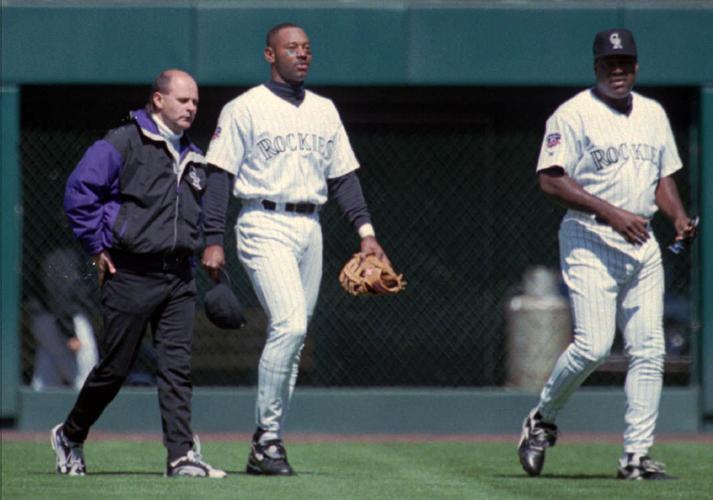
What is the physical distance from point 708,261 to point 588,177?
468 centimetres

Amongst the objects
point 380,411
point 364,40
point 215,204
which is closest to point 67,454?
point 215,204

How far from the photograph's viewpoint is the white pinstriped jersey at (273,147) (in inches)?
328

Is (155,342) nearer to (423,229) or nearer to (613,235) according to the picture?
(613,235)

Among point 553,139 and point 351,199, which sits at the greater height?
point 553,139

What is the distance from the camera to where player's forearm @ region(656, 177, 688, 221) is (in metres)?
8.63

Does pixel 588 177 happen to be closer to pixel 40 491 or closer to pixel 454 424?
pixel 40 491

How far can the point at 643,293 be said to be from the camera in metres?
8.58

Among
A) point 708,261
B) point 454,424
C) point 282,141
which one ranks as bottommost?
point 454,424

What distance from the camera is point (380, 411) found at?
1288 centimetres

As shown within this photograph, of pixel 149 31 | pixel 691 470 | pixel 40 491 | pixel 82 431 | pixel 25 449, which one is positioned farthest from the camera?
pixel 149 31

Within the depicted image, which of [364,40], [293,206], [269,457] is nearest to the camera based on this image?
[269,457]

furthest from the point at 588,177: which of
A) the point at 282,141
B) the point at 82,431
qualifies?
the point at 82,431

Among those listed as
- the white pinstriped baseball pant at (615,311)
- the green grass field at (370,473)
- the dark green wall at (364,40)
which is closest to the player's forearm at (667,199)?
the white pinstriped baseball pant at (615,311)

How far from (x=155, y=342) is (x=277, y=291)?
620mm
